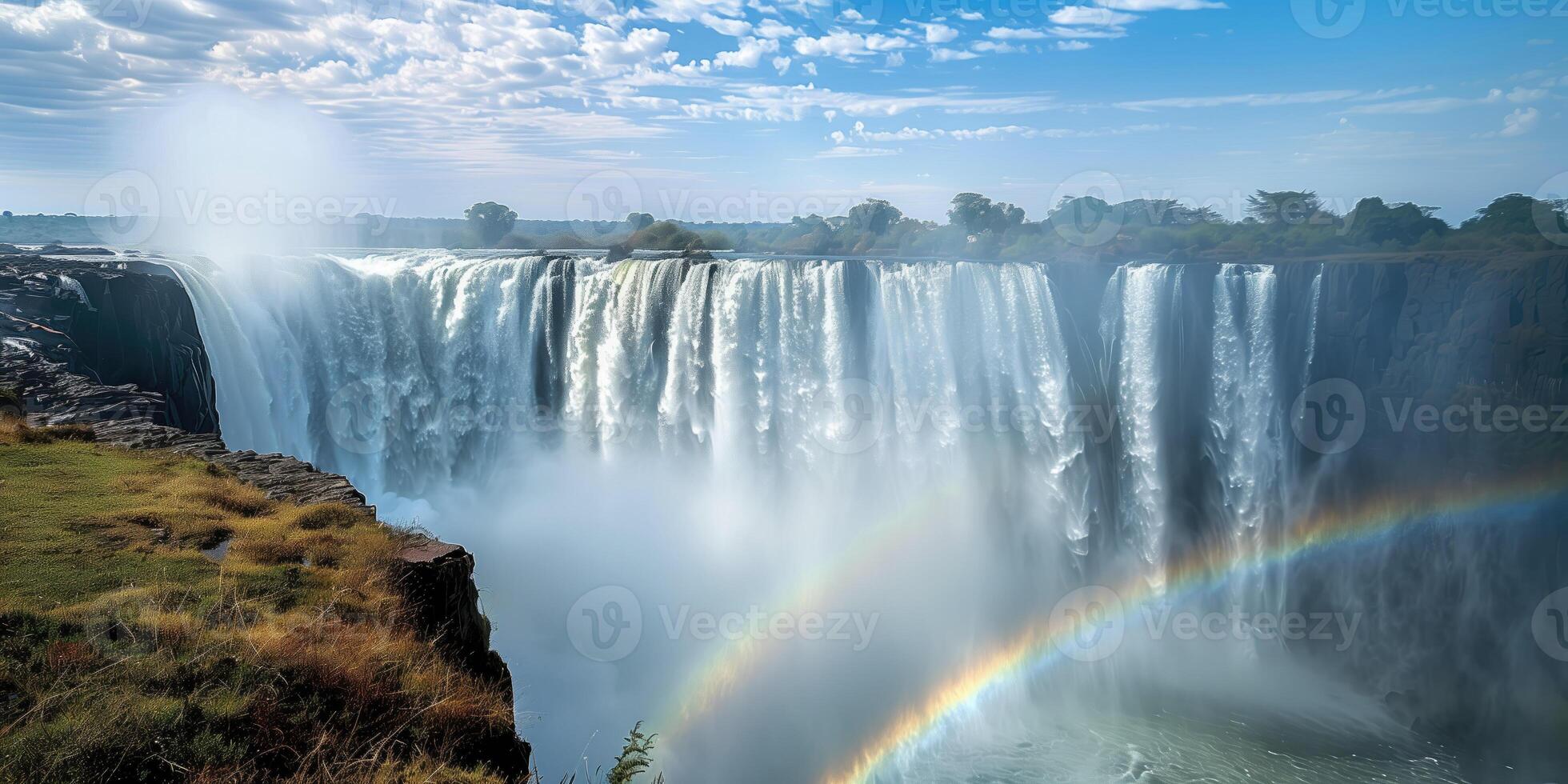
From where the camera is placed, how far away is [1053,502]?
18828 millimetres

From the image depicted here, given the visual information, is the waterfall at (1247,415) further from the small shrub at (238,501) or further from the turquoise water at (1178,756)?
the small shrub at (238,501)

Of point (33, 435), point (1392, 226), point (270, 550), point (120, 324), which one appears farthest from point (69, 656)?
point (1392, 226)

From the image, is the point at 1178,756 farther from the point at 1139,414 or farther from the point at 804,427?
the point at 804,427

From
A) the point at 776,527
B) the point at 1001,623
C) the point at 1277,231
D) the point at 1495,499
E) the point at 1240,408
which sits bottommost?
the point at 1001,623

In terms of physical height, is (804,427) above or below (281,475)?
below

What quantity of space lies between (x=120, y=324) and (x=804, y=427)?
13671 millimetres

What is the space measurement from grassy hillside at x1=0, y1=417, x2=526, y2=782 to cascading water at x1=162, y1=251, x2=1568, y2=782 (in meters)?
10.6

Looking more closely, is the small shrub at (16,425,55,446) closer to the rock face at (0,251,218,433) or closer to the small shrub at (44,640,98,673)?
the small shrub at (44,640,98,673)

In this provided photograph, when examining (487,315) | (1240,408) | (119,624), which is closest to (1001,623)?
(1240,408)

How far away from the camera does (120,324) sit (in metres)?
14.1

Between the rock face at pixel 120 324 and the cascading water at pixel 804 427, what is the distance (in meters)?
1.07

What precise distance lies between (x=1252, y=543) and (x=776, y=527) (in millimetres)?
11111

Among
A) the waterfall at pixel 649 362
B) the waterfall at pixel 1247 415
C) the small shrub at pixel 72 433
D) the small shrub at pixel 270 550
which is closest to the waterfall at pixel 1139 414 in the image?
the waterfall at pixel 649 362

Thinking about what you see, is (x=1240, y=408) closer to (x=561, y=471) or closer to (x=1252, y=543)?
(x=1252, y=543)
